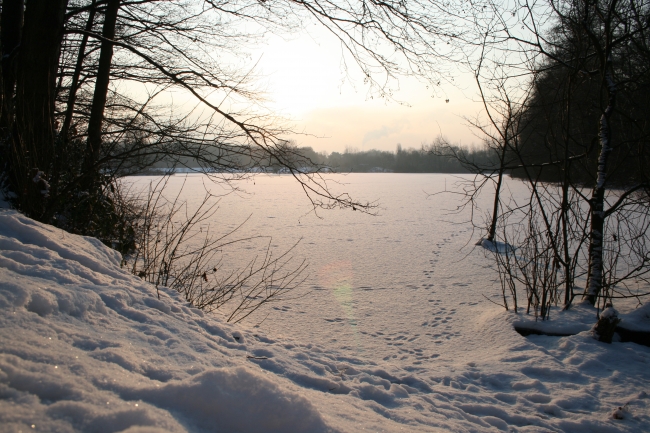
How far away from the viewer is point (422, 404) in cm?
239

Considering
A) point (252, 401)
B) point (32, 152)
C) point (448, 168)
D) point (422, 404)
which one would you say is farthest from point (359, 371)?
point (448, 168)

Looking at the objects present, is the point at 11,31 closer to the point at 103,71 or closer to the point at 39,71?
the point at 39,71

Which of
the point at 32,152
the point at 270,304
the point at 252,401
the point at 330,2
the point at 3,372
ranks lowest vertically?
the point at 270,304

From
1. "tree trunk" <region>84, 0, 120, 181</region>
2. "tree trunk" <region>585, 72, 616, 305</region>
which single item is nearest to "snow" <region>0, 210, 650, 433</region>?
"tree trunk" <region>585, 72, 616, 305</region>

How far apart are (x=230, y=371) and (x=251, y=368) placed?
18.8 inches

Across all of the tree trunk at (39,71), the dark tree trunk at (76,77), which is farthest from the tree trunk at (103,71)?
the tree trunk at (39,71)

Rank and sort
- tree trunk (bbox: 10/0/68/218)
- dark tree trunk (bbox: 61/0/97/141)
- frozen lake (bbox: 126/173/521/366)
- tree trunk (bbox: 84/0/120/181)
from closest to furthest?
1. tree trunk (bbox: 10/0/68/218)
2. frozen lake (bbox: 126/173/521/366)
3. dark tree trunk (bbox: 61/0/97/141)
4. tree trunk (bbox: 84/0/120/181)

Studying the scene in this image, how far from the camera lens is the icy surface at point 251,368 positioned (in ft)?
4.58

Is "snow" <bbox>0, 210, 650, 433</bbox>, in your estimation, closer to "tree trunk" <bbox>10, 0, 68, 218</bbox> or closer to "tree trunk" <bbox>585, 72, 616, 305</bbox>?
"tree trunk" <bbox>585, 72, 616, 305</bbox>

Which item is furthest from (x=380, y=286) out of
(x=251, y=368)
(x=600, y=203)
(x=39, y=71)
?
(x=39, y=71)

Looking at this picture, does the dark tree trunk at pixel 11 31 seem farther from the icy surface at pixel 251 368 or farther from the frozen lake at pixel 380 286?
the frozen lake at pixel 380 286

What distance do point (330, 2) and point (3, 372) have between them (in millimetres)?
4297

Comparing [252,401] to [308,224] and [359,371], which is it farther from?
[308,224]

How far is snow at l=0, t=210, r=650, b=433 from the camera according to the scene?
138cm
